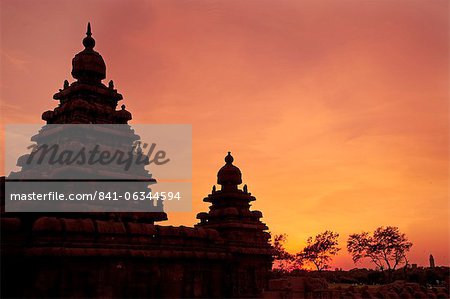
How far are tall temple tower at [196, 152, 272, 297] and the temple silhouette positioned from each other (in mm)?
67

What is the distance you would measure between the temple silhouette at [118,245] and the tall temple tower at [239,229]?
67 millimetres

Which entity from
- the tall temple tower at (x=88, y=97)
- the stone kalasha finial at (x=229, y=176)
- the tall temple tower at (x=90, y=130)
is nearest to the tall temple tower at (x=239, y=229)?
the stone kalasha finial at (x=229, y=176)

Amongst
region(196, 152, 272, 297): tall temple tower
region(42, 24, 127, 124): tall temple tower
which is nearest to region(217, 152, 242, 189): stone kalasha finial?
region(196, 152, 272, 297): tall temple tower

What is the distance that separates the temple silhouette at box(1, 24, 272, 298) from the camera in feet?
68.0

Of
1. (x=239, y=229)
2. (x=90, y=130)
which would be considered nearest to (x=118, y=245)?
(x=90, y=130)

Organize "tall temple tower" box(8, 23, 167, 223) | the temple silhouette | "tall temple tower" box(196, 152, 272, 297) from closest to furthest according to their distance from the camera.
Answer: the temple silhouette < "tall temple tower" box(8, 23, 167, 223) < "tall temple tower" box(196, 152, 272, 297)

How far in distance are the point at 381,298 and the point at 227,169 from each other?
16.4 metres

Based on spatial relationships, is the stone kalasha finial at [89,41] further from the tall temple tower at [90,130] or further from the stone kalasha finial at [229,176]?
the stone kalasha finial at [229,176]

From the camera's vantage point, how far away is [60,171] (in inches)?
1024

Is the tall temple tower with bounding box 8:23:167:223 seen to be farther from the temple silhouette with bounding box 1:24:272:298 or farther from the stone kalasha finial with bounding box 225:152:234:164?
the stone kalasha finial with bounding box 225:152:234:164

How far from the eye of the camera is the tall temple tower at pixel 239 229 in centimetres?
3052

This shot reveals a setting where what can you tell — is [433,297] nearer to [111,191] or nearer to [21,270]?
[111,191]

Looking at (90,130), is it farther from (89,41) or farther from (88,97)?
(89,41)

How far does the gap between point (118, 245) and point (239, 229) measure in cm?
1118
